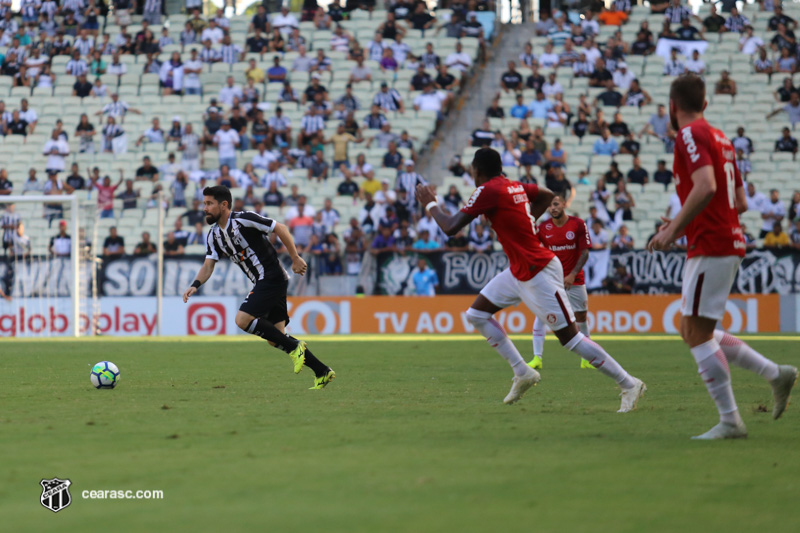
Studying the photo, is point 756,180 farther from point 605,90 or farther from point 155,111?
point 155,111

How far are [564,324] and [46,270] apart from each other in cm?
1835

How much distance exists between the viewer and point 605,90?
96.4ft

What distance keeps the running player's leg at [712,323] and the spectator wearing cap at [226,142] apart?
23.1 metres

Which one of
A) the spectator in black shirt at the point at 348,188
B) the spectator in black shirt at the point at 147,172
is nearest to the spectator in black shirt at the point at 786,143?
the spectator in black shirt at the point at 348,188

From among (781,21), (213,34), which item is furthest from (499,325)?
(213,34)

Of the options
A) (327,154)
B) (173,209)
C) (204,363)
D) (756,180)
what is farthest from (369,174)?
(204,363)

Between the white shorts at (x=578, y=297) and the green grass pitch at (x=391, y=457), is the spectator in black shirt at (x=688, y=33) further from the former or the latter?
the green grass pitch at (x=391, y=457)

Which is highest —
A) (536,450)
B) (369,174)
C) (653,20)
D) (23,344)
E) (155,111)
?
(653,20)

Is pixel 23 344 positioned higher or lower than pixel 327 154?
lower

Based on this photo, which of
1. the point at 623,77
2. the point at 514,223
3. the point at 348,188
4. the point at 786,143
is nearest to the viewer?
the point at 514,223

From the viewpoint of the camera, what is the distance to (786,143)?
2780 cm

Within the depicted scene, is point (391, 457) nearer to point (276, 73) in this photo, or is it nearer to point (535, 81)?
point (535, 81)

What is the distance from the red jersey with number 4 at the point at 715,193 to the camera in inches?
270

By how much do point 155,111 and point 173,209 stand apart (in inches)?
209
